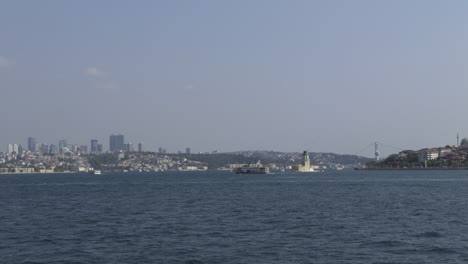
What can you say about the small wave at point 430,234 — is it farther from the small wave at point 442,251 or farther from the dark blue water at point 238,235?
the small wave at point 442,251

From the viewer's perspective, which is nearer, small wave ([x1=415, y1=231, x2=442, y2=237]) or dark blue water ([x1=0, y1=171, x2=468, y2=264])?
dark blue water ([x1=0, y1=171, x2=468, y2=264])

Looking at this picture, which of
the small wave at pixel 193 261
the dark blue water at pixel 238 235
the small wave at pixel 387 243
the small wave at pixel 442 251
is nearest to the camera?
the small wave at pixel 193 261

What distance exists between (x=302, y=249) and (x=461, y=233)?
10.5 metres

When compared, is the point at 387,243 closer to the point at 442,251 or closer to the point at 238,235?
the point at 442,251

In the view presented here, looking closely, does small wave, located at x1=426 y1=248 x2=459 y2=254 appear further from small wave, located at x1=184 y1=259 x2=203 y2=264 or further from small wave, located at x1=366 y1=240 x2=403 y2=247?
small wave, located at x1=184 y1=259 x2=203 y2=264

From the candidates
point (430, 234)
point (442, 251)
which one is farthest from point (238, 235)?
point (442, 251)

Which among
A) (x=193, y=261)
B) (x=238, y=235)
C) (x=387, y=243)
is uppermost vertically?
(x=238, y=235)

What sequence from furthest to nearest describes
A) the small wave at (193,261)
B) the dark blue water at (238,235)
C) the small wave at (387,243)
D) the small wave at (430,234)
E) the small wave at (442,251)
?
the small wave at (430,234)
the small wave at (387,243)
the small wave at (442,251)
the dark blue water at (238,235)
the small wave at (193,261)

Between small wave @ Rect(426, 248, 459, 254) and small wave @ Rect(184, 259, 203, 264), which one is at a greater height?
small wave @ Rect(426, 248, 459, 254)

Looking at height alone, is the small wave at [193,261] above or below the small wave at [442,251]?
below

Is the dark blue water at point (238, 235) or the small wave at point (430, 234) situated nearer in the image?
the dark blue water at point (238, 235)

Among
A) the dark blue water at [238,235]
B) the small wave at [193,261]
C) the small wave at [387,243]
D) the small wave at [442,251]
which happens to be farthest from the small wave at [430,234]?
the small wave at [193,261]

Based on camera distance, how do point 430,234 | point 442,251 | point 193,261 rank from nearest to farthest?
point 193,261
point 442,251
point 430,234

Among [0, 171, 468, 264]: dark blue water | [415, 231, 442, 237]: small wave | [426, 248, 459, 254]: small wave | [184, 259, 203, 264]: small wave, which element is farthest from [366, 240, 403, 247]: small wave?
[184, 259, 203, 264]: small wave
